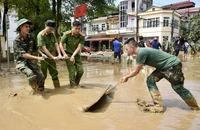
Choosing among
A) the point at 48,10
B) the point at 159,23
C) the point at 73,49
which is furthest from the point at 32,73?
the point at 159,23

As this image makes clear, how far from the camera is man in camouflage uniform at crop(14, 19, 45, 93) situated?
443 centimetres

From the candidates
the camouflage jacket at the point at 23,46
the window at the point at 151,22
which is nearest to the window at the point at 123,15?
the window at the point at 151,22

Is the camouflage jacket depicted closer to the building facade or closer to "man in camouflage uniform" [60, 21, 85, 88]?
"man in camouflage uniform" [60, 21, 85, 88]

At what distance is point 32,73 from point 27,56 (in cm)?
36

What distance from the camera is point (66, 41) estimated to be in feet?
17.6

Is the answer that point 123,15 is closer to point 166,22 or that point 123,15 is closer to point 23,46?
point 166,22

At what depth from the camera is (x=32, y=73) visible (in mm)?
4465

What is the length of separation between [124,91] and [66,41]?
1884mm

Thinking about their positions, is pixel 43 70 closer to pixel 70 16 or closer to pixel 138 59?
pixel 138 59

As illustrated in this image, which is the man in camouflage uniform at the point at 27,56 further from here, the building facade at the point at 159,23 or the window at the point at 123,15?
the window at the point at 123,15

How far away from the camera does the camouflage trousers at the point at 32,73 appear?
14.6ft

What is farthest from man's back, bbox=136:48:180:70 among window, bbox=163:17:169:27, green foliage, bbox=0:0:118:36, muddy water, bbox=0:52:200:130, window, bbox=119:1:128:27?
window, bbox=119:1:128:27

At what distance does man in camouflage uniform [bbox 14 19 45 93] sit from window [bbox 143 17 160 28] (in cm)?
3342

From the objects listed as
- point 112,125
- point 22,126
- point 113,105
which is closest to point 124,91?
point 113,105
